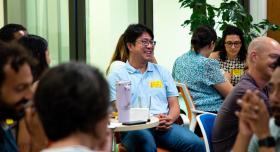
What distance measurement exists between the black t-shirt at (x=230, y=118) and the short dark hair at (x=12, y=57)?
46.8 inches

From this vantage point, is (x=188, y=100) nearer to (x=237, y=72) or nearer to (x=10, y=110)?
(x=237, y=72)

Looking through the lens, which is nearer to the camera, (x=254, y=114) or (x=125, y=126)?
(x=254, y=114)

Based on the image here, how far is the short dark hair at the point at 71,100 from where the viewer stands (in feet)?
3.98

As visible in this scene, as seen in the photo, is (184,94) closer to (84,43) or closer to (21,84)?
(84,43)

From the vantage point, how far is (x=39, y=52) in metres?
3.03

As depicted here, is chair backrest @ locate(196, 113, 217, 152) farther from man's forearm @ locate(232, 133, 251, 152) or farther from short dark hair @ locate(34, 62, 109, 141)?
short dark hair @ locate(34, 62, 109, 141)

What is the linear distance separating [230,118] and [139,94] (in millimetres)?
1486

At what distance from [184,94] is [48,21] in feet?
9.44

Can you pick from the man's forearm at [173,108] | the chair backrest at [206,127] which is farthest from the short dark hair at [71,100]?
the man's forearm at [173,108]

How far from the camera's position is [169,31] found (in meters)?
7.32

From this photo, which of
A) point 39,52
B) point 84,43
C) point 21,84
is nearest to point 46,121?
point 21,84

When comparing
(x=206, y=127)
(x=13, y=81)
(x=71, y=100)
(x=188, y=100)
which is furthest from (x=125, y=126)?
(x=71, y=100)

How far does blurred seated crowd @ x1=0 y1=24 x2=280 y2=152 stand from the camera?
123 centimetres

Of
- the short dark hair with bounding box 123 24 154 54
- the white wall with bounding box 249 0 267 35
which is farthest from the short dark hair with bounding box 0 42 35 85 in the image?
the white wall with bounding box 249 0 267 35
